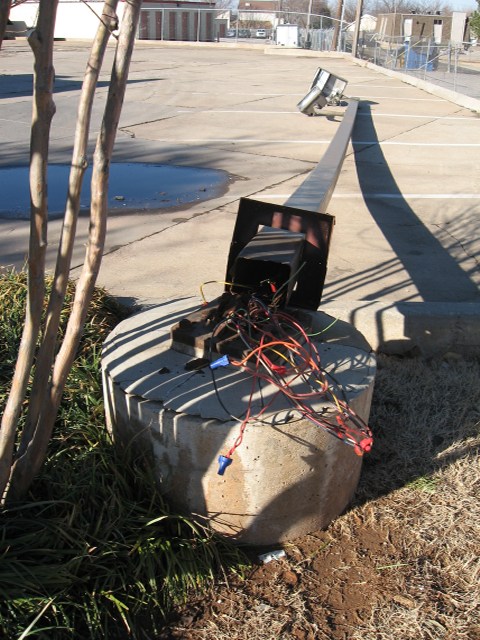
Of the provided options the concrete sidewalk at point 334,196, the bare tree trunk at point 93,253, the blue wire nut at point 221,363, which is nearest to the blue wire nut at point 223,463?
the blue wire nut at point 221,363

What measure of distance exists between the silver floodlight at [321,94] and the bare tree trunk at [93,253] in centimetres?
1324

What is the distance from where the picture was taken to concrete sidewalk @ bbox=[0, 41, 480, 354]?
5410 millimetres

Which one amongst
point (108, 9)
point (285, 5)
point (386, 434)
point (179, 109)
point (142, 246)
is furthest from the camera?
point (285, 5)

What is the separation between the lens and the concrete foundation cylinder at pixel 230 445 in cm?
289

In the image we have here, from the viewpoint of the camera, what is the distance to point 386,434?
154 inches

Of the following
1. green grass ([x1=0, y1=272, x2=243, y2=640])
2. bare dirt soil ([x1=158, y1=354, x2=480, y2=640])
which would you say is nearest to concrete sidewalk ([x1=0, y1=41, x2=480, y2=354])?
bare dirt soil ([x1=158, y1=354, x2=480, y2=640])

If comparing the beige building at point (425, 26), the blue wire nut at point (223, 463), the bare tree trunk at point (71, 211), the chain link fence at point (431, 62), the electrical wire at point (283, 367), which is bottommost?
the blue wire nut at point (223, 463)

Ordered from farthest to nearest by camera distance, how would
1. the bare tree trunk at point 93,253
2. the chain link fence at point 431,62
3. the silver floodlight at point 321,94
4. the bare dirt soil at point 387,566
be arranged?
the chain link fence at point 431,62 → the silver floodlight at point 321,94 → the bare dirt soil at point 387,566 → the bare tree trunk at point 93,253

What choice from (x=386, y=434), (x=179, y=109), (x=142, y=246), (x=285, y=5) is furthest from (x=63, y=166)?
(x=285, y=5)

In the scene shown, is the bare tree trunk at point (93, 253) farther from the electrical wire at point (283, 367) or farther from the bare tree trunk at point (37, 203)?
the electrical wire at point (283, 367)

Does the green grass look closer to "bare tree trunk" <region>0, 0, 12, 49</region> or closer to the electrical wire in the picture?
the electrical wire

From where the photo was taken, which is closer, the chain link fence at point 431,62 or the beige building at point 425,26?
the chain link fence at point 431,62

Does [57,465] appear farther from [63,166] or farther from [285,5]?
[285,5]

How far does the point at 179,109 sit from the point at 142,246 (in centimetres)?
1018
